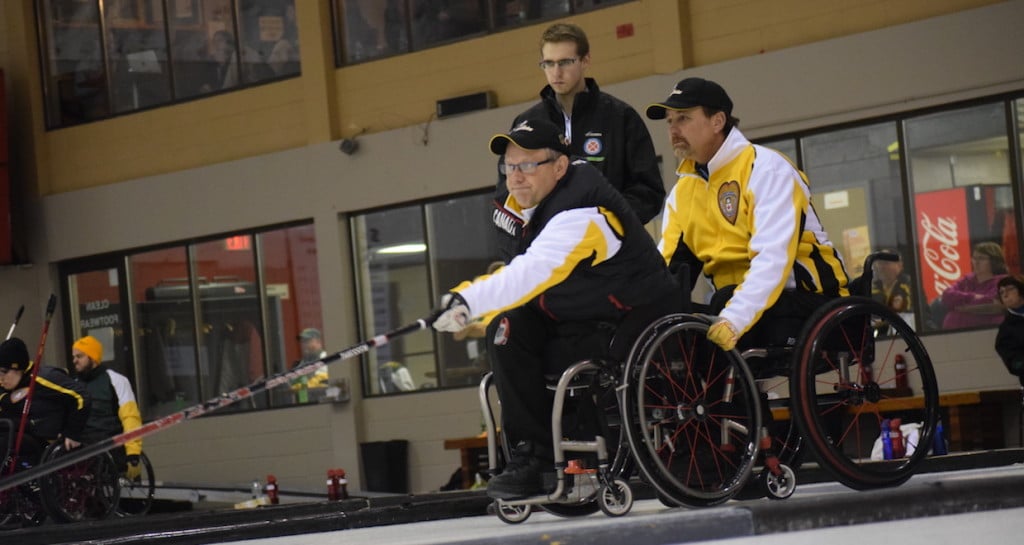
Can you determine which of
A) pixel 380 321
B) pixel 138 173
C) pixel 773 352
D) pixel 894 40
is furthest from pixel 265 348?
pixel 773 352

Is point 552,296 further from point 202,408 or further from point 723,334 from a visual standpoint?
point 202,408

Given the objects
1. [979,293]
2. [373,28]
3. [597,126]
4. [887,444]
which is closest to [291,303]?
[373,28]

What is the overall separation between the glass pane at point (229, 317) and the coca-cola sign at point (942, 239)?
5.88 m

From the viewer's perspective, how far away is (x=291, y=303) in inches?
520

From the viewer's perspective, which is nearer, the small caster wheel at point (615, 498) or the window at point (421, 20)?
the small caster wheel at point (615, 498)

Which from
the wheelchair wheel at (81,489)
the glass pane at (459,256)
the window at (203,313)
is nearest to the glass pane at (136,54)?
the window at (203,313)

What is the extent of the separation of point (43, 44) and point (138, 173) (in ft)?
5.71

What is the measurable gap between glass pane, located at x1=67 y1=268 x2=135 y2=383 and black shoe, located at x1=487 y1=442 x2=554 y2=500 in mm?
10777

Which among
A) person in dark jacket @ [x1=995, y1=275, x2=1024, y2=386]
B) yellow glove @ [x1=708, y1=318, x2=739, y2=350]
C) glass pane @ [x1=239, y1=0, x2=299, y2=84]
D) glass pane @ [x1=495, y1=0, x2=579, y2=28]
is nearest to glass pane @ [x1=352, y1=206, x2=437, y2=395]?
glass pane @ [x1=239, y1=0, x2=299, y2=84]

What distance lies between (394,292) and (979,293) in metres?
4.86

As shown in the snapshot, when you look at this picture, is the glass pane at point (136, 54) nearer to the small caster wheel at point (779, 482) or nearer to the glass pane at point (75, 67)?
the glass pane at point (75, 67)

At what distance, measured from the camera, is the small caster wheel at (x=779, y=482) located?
3.97 meters

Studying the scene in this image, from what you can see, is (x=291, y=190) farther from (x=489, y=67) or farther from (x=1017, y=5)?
(x=1017, y=5)

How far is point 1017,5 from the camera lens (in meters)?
9.66
